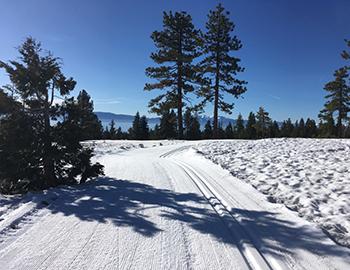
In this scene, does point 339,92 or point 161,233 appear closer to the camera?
point 161,233

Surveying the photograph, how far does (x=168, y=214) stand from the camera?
4797 mm

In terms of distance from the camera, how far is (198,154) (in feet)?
41.2

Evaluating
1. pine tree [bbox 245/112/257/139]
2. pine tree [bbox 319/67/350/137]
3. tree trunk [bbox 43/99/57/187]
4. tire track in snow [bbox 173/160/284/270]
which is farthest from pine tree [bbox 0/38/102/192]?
pine tree [bbox 245/112/257/139]

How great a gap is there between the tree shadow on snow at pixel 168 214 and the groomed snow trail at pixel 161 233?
0.01 meters

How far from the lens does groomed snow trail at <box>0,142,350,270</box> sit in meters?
3.20

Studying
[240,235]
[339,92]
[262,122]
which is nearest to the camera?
[240,235]

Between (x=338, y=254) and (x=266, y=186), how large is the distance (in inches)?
128

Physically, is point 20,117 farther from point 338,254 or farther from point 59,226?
point 338,254

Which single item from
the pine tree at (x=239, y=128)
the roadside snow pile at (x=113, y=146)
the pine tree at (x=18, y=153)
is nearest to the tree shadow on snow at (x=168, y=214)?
the pine tree at (x=18, y=153)

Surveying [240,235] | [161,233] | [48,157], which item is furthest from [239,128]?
[161,233]

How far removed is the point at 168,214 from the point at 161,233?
84 centimetres

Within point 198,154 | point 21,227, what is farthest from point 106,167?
point 21,227

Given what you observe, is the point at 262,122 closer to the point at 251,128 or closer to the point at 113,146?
the point at 251,128

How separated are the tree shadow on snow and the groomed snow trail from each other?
0.04 ft
